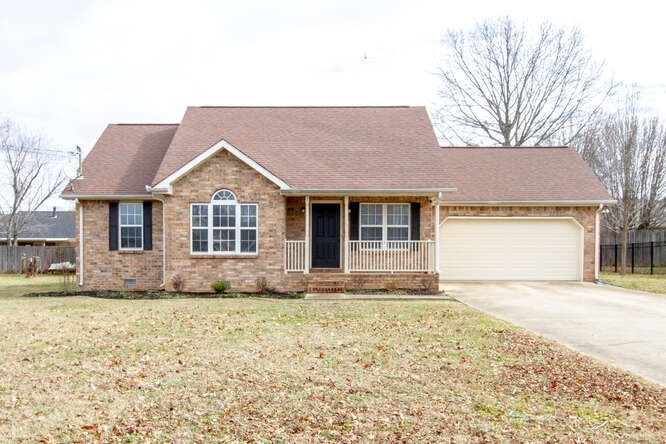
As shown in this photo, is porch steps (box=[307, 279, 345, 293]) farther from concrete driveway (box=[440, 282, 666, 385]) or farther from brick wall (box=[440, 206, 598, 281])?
brick wall (box=[440, 206, 598, 281])

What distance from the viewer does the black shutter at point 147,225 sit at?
18.6 metres

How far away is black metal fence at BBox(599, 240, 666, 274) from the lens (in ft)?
95.1

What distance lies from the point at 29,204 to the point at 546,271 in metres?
34.1

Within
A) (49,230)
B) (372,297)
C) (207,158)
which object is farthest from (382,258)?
(49,230)

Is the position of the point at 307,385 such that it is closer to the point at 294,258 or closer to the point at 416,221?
the point at 294,258

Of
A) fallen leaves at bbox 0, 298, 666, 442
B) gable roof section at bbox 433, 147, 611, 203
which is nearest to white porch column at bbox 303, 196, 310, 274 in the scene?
gable roof section at bbox 433, 147, 611, 203

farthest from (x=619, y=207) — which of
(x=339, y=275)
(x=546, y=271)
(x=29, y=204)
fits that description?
(x=29, y=204)

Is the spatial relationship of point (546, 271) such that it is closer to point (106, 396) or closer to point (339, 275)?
point (339, 275)

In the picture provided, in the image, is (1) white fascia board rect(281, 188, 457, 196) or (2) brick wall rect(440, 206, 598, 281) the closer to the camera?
(1) white fascia board rect(281, 188, 457, 196)

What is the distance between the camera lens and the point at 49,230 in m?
44.5

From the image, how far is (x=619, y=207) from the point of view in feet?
100

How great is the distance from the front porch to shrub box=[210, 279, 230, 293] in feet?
6.16

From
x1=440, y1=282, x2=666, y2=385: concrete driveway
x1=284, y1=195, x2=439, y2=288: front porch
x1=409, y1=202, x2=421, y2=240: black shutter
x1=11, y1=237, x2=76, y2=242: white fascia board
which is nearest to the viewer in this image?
x1=440, y1=282, x2=666, y2=385: concrete driveway

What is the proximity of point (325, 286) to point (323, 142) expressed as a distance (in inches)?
227
